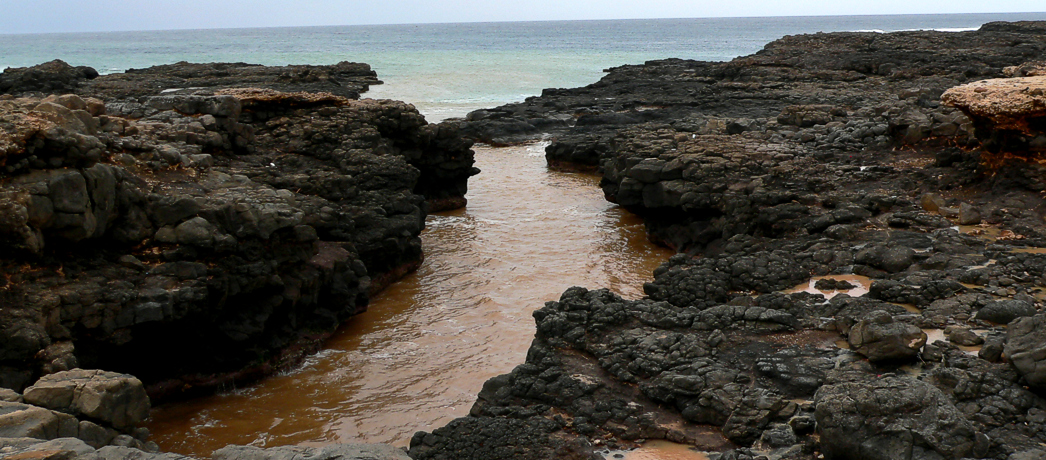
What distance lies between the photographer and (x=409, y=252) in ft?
49.3

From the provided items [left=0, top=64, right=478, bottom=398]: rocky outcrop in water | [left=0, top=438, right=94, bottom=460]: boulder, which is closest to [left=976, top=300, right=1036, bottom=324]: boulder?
[left=0, top=438, right=94, bottom=460]: boulder

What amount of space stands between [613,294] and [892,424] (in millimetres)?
4265

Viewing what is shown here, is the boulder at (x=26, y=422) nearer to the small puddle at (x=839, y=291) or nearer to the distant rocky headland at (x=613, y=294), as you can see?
the distant rocky headland at (x=613, y=294)

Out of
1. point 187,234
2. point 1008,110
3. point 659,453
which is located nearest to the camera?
point 659,453

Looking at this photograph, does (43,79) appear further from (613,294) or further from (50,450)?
(50,450)

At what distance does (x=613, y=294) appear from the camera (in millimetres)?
9383

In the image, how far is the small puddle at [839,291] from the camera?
30.9 feet

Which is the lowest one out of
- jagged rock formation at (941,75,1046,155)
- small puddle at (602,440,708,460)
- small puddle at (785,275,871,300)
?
small puddle at (602,440,708,460)

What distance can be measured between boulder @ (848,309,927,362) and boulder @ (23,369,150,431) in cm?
664

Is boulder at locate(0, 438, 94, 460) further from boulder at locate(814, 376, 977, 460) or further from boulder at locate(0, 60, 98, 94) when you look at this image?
boulder at locate(0, 60, 98, 94)

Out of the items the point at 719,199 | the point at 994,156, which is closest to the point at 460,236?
the point at 719,199

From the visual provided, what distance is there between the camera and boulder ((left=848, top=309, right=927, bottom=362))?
700 centimetres

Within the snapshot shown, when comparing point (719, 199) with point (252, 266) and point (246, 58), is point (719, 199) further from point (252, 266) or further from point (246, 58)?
point (246, 58)

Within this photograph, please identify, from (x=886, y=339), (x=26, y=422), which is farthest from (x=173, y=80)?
(x=886, y=339)
